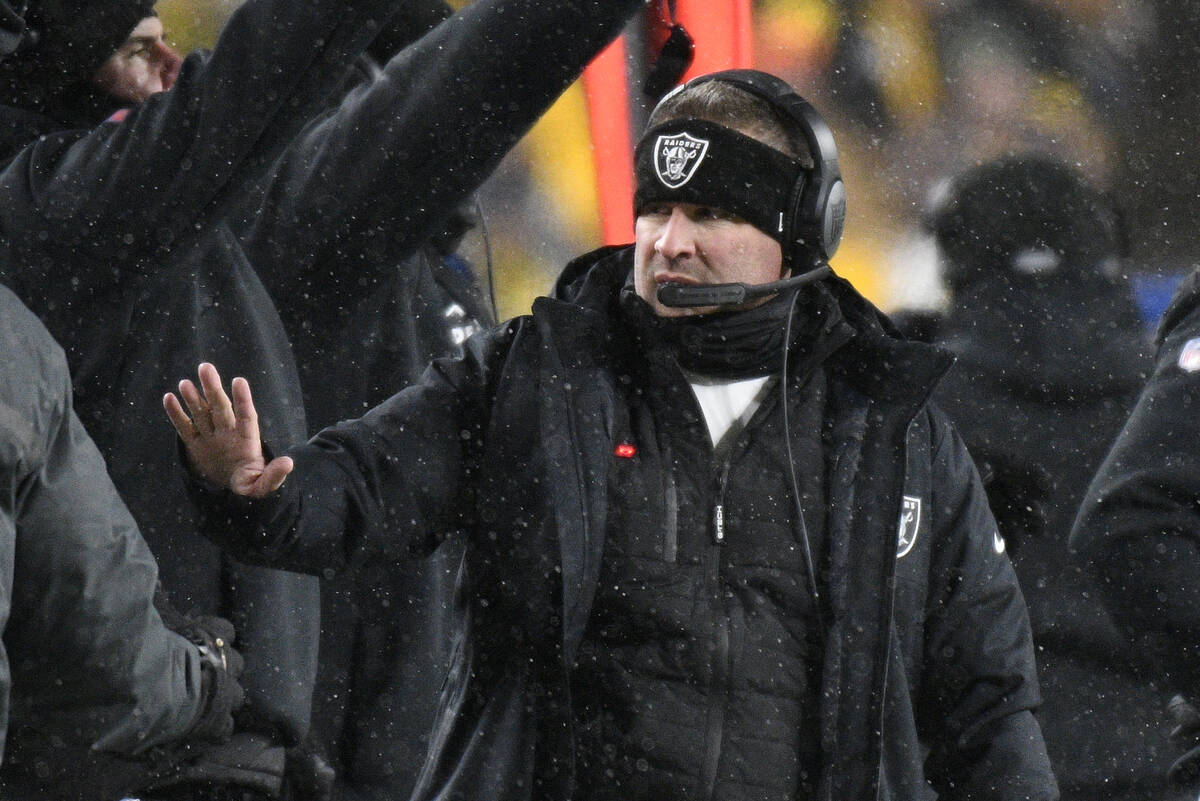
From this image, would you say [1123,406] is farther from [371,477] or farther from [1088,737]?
[371,477]

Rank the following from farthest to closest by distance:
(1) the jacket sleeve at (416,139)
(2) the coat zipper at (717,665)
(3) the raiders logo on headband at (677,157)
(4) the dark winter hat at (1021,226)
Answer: (4) the dark winter hat at (1021,226) → (1) the jacket sleeve at (416,139) → (3) the raiders logo on headband at (677,157) → (2) the coat zipper at (717,665)

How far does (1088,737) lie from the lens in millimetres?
3729

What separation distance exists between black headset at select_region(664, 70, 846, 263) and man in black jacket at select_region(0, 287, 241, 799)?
3.26ft

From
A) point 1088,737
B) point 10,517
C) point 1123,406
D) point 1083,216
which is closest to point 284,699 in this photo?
point 10,517

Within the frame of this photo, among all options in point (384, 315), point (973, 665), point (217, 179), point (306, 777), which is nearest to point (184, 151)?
point (217, 179)

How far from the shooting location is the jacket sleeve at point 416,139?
9.82 ft

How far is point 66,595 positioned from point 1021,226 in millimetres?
2591

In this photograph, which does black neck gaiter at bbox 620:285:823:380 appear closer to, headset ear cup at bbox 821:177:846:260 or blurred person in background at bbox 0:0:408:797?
headset ear cup at bbox 821:177:846:260

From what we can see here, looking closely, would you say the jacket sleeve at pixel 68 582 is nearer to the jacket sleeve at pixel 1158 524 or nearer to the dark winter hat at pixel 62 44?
the dark winter hat at pixel 62 44

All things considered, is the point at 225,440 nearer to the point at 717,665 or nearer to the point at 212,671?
the point at 212,671

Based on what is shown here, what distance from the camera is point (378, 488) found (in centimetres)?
239

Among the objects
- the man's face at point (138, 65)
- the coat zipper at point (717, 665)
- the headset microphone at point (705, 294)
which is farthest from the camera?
the man's face at point (138, 65)

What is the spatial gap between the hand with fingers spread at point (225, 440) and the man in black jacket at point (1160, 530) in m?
1.50

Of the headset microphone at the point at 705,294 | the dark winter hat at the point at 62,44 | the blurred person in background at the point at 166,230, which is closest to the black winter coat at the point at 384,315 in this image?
the blurred person in background at the point at 166,230
